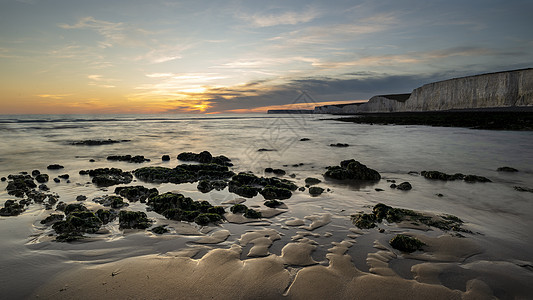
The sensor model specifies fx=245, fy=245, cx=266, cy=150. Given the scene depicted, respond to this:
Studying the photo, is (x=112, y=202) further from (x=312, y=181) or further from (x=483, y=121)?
(x=483, y=121)

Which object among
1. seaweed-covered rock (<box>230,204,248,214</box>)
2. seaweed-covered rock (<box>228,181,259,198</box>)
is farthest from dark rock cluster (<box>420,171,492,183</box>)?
seaweed-covered rock (<box>230,204,248,214</box>)

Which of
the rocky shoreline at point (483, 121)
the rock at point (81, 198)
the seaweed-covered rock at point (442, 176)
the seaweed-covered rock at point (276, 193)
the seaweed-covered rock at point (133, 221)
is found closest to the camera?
the seaweed-covered rock at point (133, 221)

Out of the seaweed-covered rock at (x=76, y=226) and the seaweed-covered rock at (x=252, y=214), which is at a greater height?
the seaweed-covered rock at (x=76, y=226)

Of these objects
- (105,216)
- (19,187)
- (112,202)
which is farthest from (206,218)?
(19,187)

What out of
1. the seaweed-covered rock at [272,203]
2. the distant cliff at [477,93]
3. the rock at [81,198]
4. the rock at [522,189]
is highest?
the distant cliff at [477,93]

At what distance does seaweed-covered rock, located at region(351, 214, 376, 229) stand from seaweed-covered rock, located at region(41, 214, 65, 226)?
5763mm

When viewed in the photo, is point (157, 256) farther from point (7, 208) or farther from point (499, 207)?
point (499, 207)

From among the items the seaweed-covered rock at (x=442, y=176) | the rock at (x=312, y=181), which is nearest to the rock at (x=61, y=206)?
the rock at (x=312, y=181)

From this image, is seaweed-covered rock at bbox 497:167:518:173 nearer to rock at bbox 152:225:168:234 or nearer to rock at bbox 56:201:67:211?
rock at bbox 152:225:168:234

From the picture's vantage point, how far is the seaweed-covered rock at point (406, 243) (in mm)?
3674

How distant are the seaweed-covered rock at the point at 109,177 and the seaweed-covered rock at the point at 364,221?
7.09 m

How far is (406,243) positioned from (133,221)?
471cm

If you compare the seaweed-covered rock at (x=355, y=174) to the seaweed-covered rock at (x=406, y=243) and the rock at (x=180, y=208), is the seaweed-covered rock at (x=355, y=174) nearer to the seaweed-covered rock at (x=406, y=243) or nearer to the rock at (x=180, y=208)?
the seaweed-covered rock at (x=406, y=243)

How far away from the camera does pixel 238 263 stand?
10.9 feet
